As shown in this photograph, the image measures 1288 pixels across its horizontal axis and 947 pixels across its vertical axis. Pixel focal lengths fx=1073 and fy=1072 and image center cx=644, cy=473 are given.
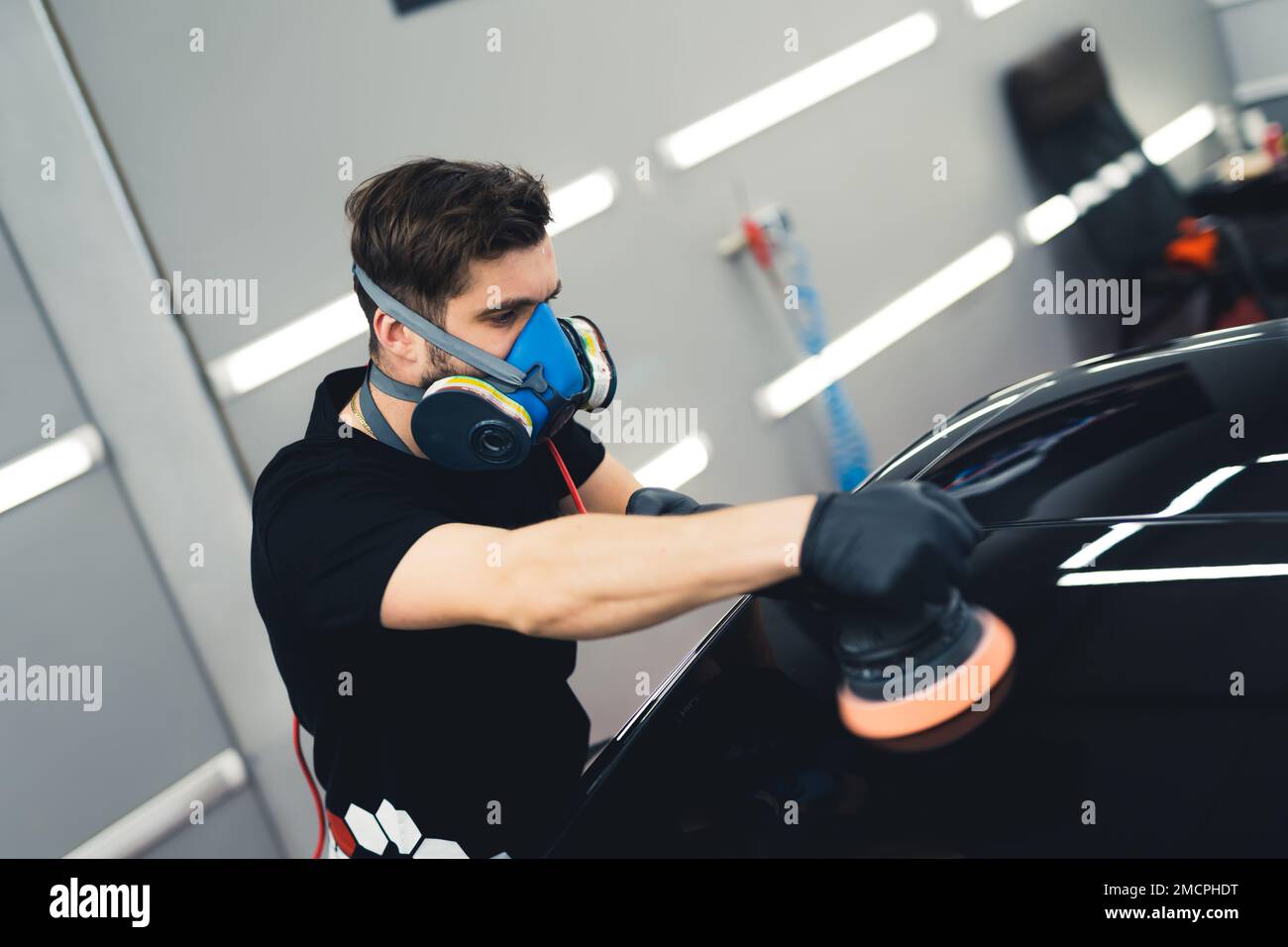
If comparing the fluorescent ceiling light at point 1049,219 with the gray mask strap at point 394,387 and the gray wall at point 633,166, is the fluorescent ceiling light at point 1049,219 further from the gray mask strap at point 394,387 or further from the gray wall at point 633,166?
the gray mask strap at point 394,387

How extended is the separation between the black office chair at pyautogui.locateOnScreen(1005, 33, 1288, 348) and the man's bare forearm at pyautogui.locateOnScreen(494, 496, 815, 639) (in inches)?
124

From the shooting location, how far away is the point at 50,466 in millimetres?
2025

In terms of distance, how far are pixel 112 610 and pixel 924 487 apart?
5.80 ft

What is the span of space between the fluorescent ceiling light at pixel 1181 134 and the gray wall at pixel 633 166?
0.33 meters

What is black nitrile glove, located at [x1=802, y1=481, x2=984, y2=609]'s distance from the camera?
2.88ft

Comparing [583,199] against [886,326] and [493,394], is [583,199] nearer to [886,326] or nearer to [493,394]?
[886,326]

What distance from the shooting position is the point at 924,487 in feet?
3.13

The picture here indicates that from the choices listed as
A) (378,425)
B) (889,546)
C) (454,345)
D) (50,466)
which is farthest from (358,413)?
(50,466)

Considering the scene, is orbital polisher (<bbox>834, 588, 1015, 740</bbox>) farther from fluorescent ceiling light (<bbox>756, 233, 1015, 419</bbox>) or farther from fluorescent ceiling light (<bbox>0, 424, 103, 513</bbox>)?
fluorescent ceiling light (<bbox>756, 233, 1015, 419</bbox>)

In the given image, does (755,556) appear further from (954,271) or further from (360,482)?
(954,271)

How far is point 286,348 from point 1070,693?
181 cm

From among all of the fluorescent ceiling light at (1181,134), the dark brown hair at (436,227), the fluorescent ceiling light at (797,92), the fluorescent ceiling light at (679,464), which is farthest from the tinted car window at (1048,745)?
the fluorescent ceiling light at (1181,134)

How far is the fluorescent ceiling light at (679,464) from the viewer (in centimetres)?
286

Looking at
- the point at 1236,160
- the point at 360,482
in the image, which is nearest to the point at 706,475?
the point at 360,482
